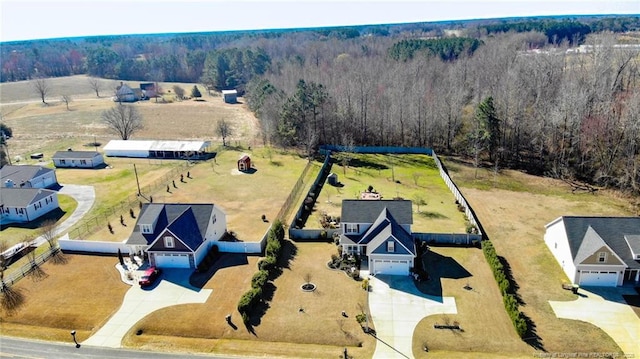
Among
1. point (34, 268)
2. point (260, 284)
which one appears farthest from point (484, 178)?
point (34, 268)

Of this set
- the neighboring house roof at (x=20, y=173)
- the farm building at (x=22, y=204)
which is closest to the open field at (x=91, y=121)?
the neighboring house roof at (x=20, y=173)

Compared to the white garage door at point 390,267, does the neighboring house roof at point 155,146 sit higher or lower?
higher

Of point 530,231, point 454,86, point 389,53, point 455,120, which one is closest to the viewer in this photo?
point 530,231

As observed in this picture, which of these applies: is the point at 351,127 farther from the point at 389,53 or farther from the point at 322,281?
the point at 389,53

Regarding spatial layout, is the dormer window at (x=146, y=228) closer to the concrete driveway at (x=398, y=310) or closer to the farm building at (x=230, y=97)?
the concrete driveway at (x=398, y=310)

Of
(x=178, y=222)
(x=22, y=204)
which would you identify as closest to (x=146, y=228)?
(x=178, y=222)

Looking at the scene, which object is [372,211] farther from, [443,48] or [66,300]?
[443,48]

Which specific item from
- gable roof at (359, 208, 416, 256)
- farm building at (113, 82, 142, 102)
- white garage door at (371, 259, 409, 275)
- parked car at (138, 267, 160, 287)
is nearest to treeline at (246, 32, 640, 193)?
gable roof at (359, 208, 416, 256)
